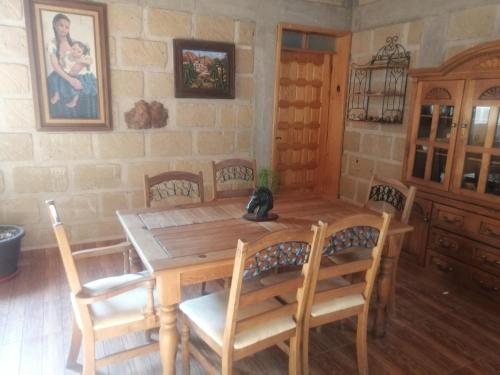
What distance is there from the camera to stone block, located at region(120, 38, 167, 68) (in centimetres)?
329

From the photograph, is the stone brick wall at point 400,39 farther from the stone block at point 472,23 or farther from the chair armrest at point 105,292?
the chair armrest at point 105,292

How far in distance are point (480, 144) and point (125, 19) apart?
2.97 meters

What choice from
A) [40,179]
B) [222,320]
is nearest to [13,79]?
[40,179]

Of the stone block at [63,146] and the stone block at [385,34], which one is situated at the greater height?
the stone block at [385,34]

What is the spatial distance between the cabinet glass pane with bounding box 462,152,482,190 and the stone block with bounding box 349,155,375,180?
50.7 inches

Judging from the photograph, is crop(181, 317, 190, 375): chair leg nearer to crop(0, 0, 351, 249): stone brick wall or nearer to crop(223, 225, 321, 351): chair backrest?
crop(223, 225, 321, 351): chair backrest

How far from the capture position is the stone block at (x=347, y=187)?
4328 mm

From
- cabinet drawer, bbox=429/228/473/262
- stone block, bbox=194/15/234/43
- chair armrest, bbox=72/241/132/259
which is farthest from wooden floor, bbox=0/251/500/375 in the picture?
stone block, bbox=194/15/234/43

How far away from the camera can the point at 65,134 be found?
3209mm

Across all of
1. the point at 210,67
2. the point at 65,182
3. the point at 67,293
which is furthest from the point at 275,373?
the point at 210,67

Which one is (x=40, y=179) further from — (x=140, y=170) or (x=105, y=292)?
(x=105, y=292)

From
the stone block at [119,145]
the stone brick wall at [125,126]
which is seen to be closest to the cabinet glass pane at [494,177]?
the stone brick wall at [125,126]

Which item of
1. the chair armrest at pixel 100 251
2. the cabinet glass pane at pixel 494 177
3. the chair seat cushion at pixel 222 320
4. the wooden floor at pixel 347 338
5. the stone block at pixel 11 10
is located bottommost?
the wooden floor at pixel 347 338

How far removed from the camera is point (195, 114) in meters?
3.66
